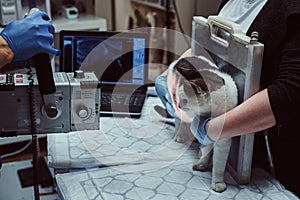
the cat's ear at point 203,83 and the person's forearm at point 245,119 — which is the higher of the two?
the cat's ear at point 203,83

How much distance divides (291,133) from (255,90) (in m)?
0.15

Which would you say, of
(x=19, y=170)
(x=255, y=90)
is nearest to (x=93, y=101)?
(x=255, y=90)

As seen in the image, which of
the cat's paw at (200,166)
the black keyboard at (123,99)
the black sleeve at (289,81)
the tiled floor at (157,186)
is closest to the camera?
the black sleeve at (289,81)

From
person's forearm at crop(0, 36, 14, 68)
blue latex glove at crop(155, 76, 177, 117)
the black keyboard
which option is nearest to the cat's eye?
blue latex glove at crop(155, 76, 177, 117)

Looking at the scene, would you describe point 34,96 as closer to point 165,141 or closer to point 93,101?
point 93,101

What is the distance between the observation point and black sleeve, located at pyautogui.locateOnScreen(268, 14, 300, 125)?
0.67 metres

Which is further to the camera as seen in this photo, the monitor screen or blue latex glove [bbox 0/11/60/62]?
the monitor screen

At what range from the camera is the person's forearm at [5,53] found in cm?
74

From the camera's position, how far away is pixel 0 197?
95 cm

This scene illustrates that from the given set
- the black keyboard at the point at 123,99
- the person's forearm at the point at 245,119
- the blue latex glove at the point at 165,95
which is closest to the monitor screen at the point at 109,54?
the black keyboard at the point at 123,99

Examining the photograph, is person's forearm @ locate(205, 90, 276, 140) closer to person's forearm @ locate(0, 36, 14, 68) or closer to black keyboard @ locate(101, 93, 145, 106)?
person's forearm @ locate(0, 36, 14, 68)

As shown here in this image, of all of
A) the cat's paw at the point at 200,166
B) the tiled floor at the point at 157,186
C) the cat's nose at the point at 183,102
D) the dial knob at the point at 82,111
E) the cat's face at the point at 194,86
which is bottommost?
the tiled floor at the point at 157,186

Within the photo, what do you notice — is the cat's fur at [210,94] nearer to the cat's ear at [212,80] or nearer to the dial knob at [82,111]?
the cat's ear at [212,80]

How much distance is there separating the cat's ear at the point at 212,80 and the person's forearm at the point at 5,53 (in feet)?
1.31
